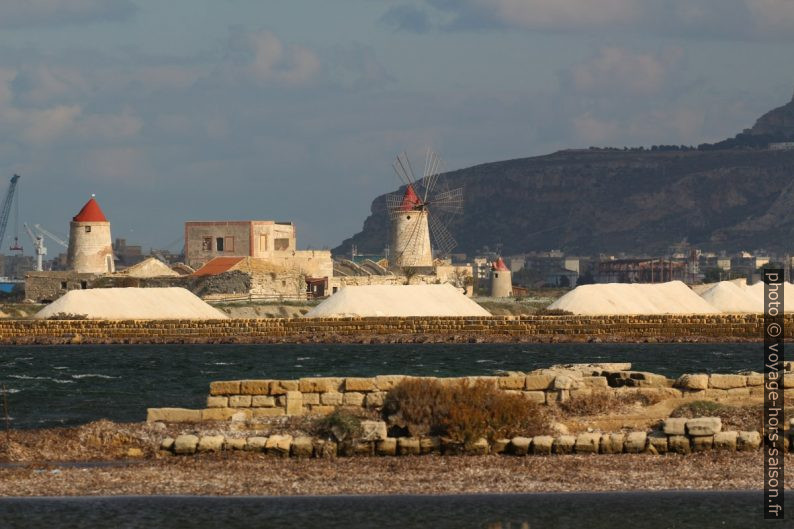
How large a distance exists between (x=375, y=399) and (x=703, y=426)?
4258 millimetres

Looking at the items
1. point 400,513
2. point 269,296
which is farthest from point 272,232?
point 400,513

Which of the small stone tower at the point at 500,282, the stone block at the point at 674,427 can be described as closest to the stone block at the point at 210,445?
the stone block at the point at 674,427

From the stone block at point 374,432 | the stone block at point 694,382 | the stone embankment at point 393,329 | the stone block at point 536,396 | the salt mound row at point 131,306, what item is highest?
the salt mound row at point 131,306

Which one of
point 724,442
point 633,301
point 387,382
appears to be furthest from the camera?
point 633,301

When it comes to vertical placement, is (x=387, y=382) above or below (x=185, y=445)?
above

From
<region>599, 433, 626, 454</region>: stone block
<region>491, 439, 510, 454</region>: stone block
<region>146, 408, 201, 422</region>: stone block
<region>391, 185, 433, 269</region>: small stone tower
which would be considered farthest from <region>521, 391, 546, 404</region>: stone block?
<region>391, 185, 433, 269</region>: small stone tower

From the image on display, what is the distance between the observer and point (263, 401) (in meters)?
20.2

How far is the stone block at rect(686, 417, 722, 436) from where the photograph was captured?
17.6 metres

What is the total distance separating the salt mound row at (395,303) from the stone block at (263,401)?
36650mm

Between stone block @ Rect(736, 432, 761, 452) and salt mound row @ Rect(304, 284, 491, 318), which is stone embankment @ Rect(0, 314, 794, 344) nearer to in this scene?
salt mound row @ Rect(304, 284, 491, 318)

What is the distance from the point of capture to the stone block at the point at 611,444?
58.0ft

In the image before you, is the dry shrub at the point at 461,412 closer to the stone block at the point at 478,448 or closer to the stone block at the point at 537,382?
the stone block at the point at 478,448

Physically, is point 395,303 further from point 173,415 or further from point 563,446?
point 563,446

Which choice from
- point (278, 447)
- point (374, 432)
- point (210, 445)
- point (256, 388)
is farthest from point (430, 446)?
point (256, 388)
